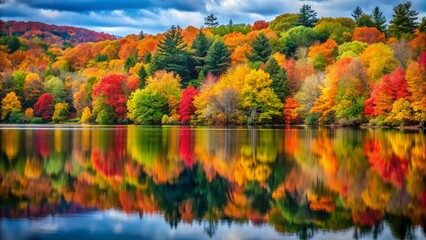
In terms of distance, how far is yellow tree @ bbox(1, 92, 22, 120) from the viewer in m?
98.2

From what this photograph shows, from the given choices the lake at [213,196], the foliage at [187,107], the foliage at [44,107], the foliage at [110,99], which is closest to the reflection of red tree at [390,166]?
the lake at [213,196]

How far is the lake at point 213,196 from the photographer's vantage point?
487 inches

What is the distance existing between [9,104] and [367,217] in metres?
93.6

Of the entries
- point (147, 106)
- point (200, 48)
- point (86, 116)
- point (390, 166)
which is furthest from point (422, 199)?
point (200, 48)

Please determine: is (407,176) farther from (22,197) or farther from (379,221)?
(22,197)

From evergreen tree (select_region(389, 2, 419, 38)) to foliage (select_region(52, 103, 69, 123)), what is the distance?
63.4m

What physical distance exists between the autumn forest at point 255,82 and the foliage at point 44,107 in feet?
0.58

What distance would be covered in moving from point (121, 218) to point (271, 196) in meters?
4.78

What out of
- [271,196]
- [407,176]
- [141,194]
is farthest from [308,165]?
[141,194]

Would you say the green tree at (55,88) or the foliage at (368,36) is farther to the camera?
the foliage at (368,36)

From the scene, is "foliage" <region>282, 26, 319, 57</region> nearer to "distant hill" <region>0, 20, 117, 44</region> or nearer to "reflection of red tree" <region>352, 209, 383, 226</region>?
"distant hill" <region>0, 20, 117, 44</region>

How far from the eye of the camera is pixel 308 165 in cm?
2314

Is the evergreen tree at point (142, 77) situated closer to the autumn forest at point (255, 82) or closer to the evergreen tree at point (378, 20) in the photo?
the autumn forest at point (255, 82)

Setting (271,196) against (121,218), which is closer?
(121,218)
